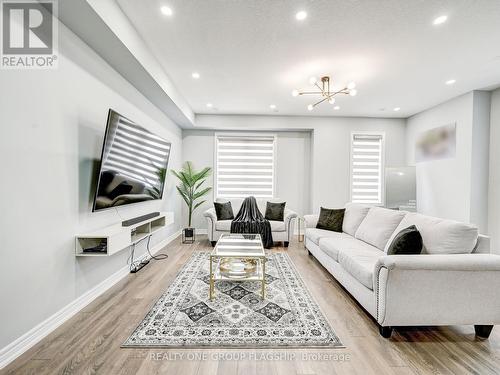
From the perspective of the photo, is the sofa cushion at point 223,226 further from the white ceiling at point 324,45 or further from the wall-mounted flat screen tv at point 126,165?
the white ceiling at point 324,45

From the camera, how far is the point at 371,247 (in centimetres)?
280

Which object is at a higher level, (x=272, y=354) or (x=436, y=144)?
(x=436, y=144)

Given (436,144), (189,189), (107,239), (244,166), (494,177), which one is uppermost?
(436,144)

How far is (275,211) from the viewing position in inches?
186

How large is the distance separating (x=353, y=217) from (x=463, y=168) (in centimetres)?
222

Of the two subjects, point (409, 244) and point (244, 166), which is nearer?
point (409, 244)

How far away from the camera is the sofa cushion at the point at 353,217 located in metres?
3.40

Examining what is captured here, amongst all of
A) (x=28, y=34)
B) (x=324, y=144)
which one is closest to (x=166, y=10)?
(x=28, y=34)

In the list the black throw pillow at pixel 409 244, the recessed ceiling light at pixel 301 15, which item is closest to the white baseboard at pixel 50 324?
the black throw pillow at pixel 409 244

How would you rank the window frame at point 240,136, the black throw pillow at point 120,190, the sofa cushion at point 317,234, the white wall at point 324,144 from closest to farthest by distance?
the black throw pillow at point 120,190 → the sofa cushion at point 317,234 → the white wall at point 324,144 → the window frame at point 240,136

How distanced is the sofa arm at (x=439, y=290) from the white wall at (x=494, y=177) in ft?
9.07

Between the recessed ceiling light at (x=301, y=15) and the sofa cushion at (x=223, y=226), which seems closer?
the recessed ceiling light at (x=301, y=15)

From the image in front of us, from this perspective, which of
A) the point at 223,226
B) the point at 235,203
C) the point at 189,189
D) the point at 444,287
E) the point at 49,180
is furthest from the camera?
the point at 235,203

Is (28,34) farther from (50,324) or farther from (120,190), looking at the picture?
(50,324)
